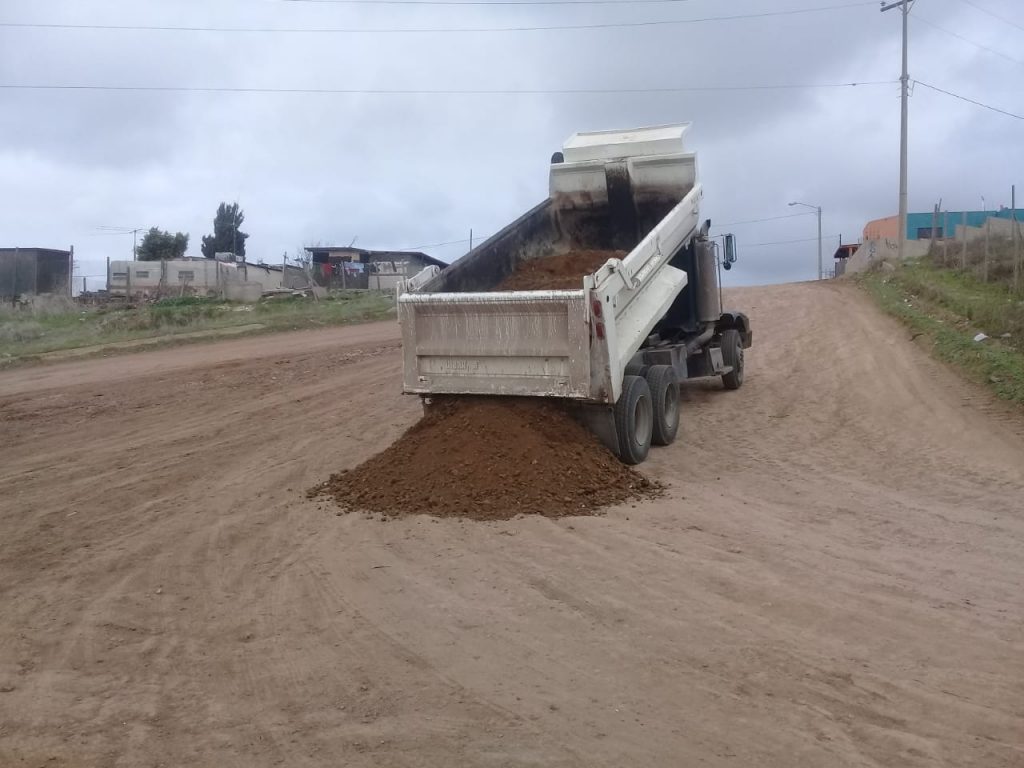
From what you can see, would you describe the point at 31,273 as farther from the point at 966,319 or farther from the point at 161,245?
the point at 966,319

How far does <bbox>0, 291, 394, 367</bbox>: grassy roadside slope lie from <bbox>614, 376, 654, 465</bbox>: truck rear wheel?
46.8 ft

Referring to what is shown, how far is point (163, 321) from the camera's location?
25453 mm

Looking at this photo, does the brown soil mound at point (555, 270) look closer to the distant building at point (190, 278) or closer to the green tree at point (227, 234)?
the distant building at point (190, 278)

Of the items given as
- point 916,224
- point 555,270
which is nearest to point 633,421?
point 555,270

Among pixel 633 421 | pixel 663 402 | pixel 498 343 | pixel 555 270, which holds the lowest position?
pixel 633 421

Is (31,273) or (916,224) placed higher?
(916,224)

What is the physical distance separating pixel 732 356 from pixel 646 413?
4.82 metres

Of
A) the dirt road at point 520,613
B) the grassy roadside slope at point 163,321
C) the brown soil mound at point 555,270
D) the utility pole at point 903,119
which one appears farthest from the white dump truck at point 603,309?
the utility pole at point 903,119

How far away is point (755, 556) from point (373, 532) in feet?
9.62

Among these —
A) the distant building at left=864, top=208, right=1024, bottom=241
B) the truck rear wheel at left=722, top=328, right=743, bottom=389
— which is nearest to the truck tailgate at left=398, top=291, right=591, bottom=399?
the truck rear wheel at left=722, top=328, right=743, bottom=389

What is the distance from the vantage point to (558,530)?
7633mm

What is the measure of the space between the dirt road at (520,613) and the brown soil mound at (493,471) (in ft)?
1.21

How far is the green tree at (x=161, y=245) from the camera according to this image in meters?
60.8

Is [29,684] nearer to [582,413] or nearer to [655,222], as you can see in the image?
[582,413]
